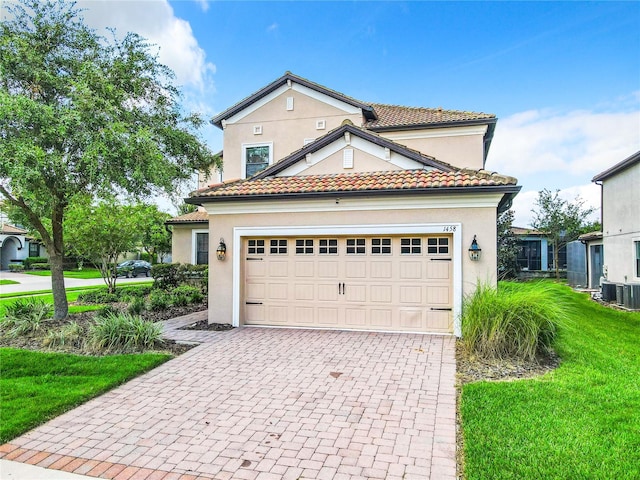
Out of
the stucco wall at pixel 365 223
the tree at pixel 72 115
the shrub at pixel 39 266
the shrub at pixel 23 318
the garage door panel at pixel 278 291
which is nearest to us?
the tree at pixel 72 115

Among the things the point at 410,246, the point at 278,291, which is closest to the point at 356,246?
the point at 410,246

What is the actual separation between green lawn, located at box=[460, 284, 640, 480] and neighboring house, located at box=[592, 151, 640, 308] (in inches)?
390

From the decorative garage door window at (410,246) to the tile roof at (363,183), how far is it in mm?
1319

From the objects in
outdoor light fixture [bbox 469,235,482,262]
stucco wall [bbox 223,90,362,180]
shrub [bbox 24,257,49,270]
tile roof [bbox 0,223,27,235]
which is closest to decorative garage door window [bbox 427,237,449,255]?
outdoor light fixture [bbox 469,235,482,262]

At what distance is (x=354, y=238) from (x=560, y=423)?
20.7 feet

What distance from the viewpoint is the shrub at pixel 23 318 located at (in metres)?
9.61

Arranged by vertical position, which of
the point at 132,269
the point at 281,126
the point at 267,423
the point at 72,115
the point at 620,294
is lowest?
the point at 267,423

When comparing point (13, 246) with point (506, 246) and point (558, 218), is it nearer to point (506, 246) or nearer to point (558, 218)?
point (506, 246)

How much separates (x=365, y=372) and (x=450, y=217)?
454cm

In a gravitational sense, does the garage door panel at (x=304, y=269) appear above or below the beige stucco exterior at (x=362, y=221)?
below

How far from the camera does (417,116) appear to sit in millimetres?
16422

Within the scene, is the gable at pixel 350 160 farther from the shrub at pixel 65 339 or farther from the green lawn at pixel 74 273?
the green lawn at pixel 74 273

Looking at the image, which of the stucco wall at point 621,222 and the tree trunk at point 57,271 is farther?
the stucco wall at point 621,222

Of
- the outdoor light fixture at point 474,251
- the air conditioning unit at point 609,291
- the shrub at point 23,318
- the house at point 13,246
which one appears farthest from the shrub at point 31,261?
the air conditioning unit at point 609,291
